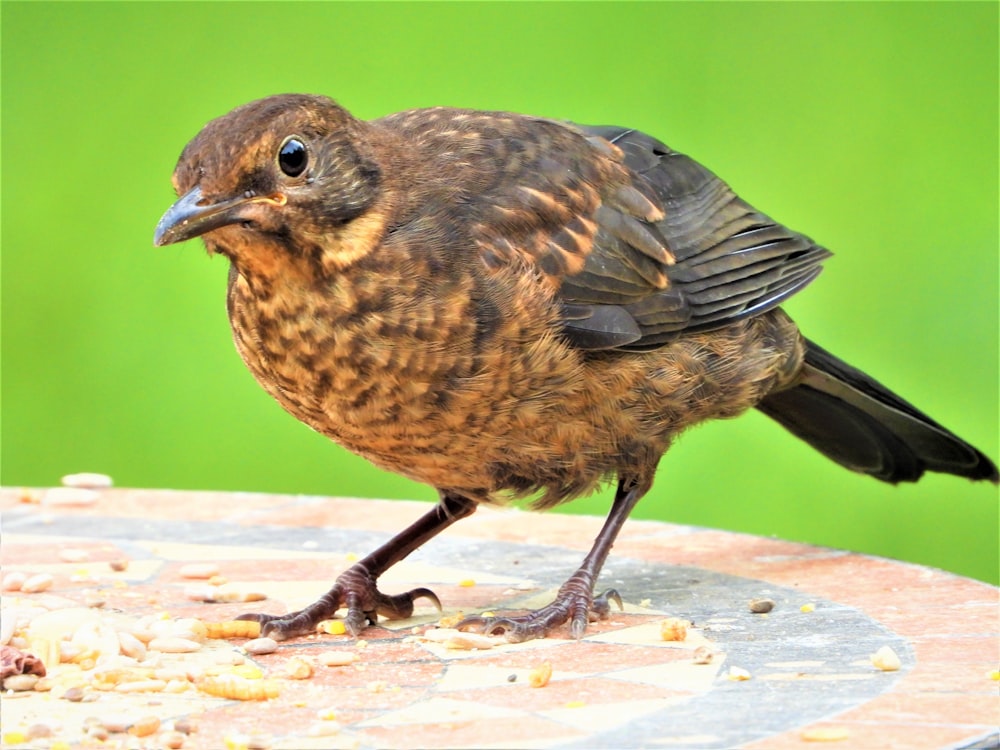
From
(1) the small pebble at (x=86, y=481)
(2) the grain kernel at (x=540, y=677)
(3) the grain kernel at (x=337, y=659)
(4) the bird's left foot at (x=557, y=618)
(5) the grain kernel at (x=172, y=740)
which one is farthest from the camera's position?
(1) the small pebble at (x=86, y=481)

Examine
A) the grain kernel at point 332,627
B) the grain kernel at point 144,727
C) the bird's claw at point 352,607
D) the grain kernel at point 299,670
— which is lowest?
the grain kernel at point 144,727

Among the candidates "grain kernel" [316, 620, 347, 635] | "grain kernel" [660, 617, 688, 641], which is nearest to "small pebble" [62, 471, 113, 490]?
"grain kernel" [316, 620, 347, 635]

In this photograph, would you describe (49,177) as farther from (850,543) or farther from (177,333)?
(850,543)

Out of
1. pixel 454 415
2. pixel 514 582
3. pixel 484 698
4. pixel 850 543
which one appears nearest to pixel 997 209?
pixel 850 543

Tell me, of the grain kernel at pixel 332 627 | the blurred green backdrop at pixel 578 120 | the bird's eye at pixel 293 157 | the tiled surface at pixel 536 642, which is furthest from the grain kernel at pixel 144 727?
the blurred green backdrop at pixel 578 120

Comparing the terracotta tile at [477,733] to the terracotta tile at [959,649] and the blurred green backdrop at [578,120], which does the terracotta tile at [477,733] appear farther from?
the blurred green backdrop at [578,120]

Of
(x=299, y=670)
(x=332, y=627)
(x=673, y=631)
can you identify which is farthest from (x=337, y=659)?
(x=673, y=631)
